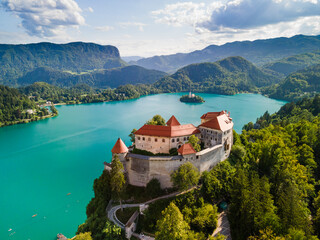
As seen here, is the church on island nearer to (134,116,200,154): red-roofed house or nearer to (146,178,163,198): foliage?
(134,116,200,154): red-roofed house

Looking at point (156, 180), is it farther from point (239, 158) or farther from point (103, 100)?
point (103, 100)

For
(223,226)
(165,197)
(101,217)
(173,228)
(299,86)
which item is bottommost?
(101,217)

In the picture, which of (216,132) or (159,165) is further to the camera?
(216,132)

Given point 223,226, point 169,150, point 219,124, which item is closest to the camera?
point 223,226

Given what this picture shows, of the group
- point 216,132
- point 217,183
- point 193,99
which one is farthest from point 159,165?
point 193,99

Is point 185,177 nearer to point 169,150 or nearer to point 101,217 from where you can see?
point 169,150

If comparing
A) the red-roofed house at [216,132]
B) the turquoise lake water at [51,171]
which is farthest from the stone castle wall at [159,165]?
the turquoise lake water at [51,171]

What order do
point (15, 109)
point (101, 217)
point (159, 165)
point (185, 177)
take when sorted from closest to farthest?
point (185, 177), point (101, 217), point (159, 165), point (15, 109)
